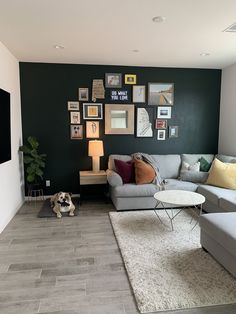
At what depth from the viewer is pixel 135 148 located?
16.2ft

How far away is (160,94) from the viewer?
487 centimetres

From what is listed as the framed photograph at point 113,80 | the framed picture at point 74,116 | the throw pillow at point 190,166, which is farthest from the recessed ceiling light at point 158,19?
the throw pillow at point 190,166

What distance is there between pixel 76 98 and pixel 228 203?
10.5 feet

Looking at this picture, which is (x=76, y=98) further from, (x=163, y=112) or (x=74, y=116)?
(x=163, y=112)

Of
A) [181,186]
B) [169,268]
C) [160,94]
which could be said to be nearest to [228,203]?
[181,186]

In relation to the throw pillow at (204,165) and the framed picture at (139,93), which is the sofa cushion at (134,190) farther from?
the framed picture at (139,93)

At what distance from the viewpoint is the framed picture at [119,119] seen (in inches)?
187

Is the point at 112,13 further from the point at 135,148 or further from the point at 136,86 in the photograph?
the point at 135,148

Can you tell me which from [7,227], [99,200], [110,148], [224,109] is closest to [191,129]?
[224,109]

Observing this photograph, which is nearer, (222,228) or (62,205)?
(222,228)

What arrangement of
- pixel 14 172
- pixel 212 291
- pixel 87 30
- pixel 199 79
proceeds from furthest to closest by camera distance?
pixel 199 79
pixel 14 172
pixel 87 30
pixel 212 291

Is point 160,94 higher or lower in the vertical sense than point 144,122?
higher

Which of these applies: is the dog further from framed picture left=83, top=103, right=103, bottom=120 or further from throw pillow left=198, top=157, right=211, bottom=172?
throw pillow left=198, top=157, right=211, bottom=172

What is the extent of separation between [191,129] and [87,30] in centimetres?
302
